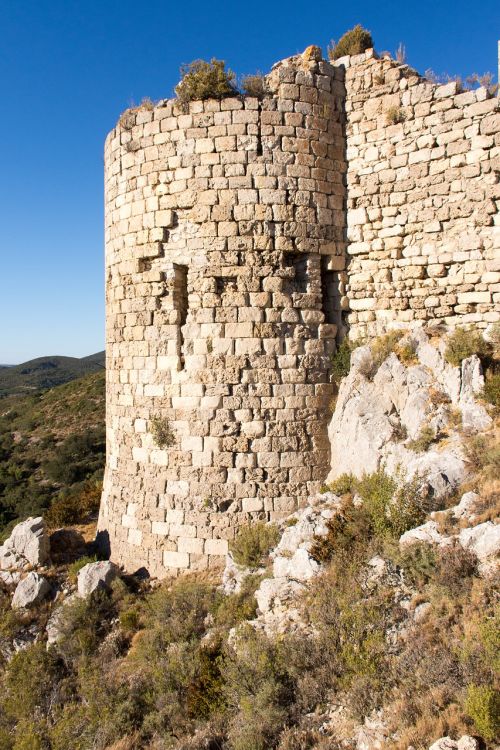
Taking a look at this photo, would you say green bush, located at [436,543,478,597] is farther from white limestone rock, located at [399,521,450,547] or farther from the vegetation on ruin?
white limestone rock, located at [399,521,450,547]

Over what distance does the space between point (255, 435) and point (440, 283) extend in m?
3.20

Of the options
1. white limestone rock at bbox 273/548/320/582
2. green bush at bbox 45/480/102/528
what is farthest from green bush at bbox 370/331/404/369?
green bush at bbox 45/480/102/528

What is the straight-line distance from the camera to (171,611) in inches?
252

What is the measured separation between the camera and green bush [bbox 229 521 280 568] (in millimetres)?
6484

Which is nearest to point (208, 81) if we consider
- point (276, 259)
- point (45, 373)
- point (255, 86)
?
point (255, 86)

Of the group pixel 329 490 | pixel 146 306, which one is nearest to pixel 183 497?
pixel 329 490

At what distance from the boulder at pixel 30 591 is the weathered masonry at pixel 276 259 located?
47.5 inches

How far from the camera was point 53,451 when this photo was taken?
2084 cm

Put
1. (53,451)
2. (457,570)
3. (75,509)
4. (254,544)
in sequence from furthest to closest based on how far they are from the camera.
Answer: (53,451) < (75,509) < (254,544) < (457,570)

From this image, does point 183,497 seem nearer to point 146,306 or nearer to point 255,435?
point 255,435

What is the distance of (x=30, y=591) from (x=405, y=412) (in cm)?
546

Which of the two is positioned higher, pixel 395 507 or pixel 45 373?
pixel 45 373

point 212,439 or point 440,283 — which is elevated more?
point 440,283

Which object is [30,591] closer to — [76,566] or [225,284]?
[76,566]
